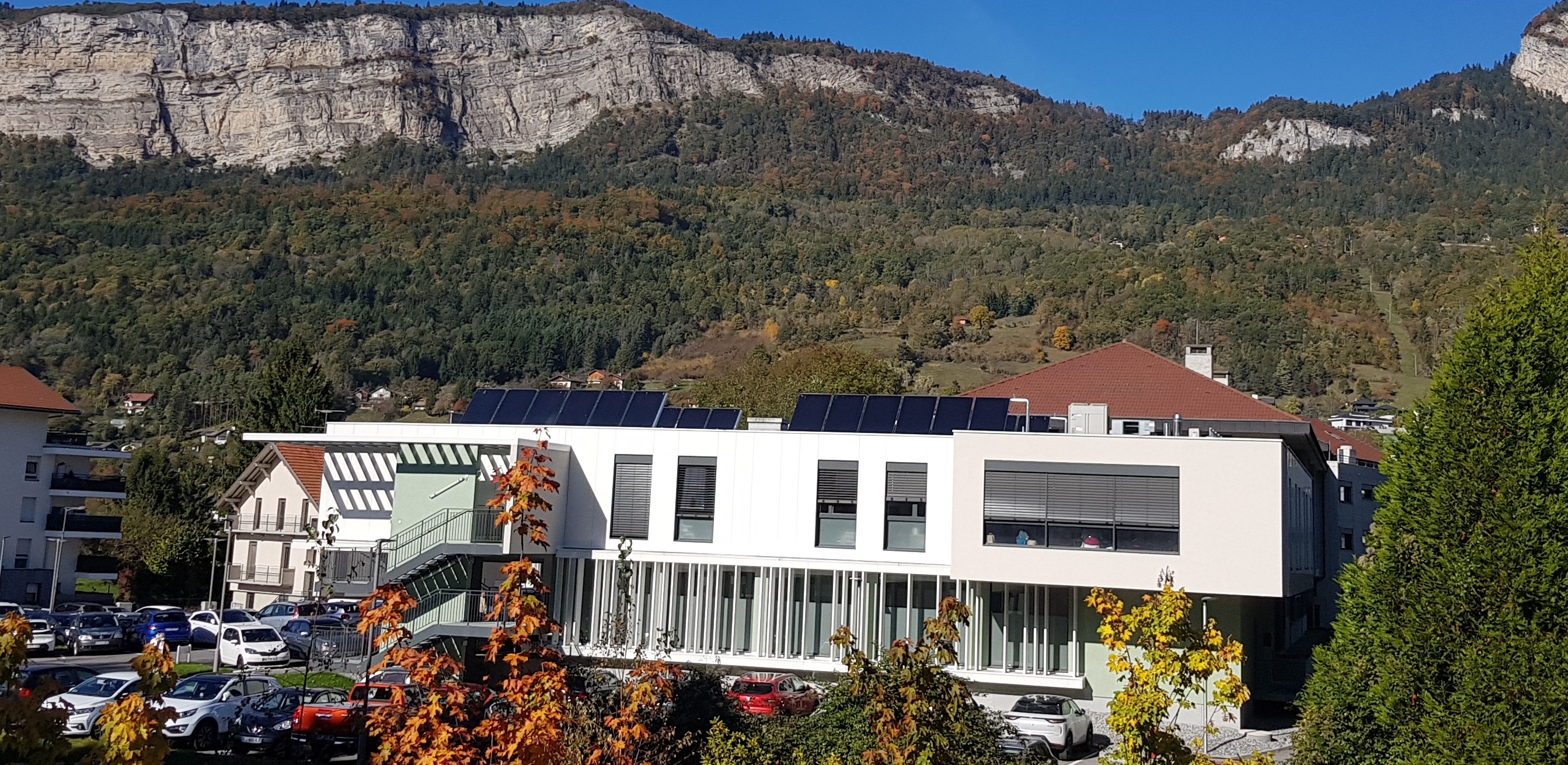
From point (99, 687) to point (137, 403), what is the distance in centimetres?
10524

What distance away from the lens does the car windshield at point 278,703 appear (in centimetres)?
2280

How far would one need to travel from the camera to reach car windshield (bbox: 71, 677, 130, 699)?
78.5ft

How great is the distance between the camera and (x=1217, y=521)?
27000mm

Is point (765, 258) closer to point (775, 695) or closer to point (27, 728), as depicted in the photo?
point (775, 695)

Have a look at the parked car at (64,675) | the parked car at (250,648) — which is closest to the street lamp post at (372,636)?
the parked car at (250,648)

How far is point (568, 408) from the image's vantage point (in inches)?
1326

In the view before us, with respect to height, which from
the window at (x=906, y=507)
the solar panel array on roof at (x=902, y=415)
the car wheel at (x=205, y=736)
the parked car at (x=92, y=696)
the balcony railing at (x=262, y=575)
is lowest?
the car wheel at (x=205, y=736)

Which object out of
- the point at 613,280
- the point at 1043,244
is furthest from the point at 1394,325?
the point at 613,280

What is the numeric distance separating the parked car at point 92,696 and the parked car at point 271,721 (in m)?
2.06

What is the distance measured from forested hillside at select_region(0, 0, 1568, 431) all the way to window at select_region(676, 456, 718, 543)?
84.5 metres

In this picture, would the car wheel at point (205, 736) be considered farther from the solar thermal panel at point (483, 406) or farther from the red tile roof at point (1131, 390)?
the red tile roof at point (1131, 390)

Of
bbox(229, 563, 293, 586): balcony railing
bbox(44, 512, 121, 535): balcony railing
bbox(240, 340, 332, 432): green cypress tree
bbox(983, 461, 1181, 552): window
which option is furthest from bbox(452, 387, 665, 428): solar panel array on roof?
bbox(240, 340, 332, 432): green cypress tree

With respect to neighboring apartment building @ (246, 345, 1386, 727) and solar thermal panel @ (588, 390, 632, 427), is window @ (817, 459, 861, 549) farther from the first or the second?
solar thermal panel @ (588, 390, 632, 427)

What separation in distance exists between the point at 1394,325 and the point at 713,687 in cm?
11688
